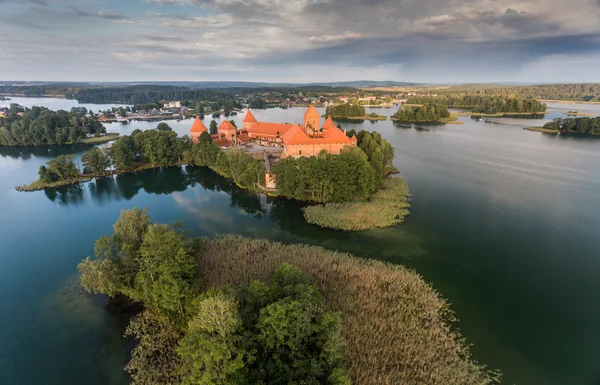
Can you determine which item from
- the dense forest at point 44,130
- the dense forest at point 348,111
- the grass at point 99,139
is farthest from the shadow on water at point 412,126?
the dense forest at point 44,130

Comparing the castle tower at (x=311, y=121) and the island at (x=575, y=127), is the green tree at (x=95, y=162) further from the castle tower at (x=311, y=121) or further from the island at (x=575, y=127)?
the island at (x=575, y=127)

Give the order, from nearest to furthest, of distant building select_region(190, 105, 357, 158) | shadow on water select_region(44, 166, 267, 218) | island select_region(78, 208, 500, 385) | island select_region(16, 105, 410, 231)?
island select_region(78, 208, 500, 385) → island select_region(16, 105, 410, 231) → shadow on water select_region(44, 166, 267, 218) → distant building select_region(190, 105, 357, 158)

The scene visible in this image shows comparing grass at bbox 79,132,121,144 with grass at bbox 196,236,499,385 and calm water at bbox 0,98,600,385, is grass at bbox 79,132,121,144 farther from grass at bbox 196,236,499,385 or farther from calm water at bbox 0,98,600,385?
grass at bbox 196,236,499,385

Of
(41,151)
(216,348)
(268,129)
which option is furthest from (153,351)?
(41,151)

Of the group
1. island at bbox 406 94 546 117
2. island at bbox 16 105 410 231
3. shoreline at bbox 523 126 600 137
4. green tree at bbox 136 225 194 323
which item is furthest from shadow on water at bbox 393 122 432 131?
green tree at bbox 136 225 194 323

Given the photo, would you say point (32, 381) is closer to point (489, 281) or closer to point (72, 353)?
point (72, 353)

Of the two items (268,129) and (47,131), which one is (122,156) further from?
(47,131)

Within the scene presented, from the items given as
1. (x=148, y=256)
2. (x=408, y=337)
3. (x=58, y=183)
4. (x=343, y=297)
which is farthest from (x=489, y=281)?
(x=58, y=183)
